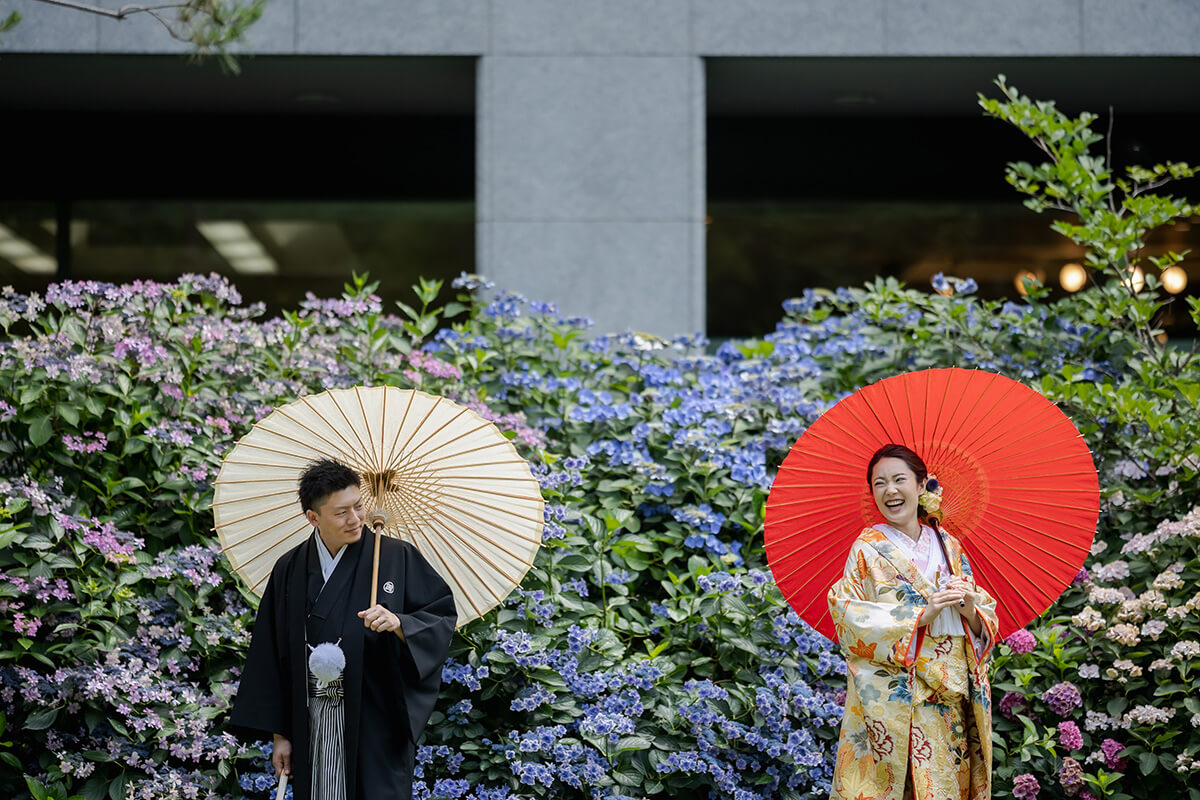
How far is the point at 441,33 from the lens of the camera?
6.73 m

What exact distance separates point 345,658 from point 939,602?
1506 mm

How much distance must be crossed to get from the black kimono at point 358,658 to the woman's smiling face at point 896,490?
3.88 ft

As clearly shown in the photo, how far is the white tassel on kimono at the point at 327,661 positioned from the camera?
2.74 metres

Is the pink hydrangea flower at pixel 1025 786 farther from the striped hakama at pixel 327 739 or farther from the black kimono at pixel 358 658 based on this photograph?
the striped hakama at pixel 327 739

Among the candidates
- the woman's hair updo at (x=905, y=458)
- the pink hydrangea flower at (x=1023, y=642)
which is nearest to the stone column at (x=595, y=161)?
the pink hydrangea flower at (x=1023, y=642)

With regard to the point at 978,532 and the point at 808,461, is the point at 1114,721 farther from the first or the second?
the point at 808,461

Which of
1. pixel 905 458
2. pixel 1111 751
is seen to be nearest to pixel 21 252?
pixel 905 458

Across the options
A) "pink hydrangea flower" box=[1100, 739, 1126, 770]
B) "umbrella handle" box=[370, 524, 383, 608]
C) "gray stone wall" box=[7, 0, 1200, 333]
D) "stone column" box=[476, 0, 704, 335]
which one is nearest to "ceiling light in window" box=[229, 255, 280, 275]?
"gray stone wall" box=[7, 0, 1200, 333]

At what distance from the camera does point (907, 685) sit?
2.96 metres

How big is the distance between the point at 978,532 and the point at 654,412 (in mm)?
2090

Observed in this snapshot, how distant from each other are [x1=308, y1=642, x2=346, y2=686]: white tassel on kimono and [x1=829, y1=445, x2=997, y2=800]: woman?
1291mm

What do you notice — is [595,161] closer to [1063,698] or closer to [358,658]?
[1063,698]

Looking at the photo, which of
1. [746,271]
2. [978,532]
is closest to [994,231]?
[746,271]

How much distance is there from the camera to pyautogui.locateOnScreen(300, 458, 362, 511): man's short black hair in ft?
9.29
